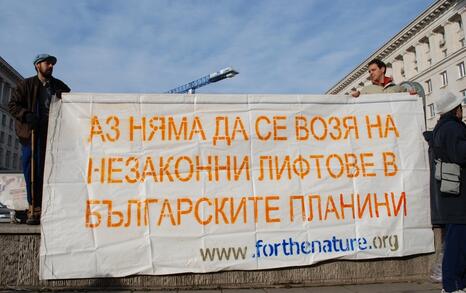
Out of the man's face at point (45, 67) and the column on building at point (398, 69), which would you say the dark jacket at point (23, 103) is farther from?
the column on building at point (398, 69)

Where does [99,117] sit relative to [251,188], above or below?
above

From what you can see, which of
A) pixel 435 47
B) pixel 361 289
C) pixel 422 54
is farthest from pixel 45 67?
pixel 422 54

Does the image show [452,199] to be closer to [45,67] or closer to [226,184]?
[226,184]

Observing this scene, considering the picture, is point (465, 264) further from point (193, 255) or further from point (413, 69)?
point (413, 69)

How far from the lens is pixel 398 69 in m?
59.3

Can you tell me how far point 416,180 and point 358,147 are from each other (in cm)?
73

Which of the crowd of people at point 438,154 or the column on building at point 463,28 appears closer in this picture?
the crowd of people at point 438,154

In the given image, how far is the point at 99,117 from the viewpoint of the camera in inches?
176

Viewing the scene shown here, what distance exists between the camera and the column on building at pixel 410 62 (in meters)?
55.0

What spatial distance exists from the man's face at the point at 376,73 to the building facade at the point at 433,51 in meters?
37.6

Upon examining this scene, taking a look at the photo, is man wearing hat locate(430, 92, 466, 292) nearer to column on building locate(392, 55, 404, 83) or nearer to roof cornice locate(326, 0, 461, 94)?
roof cornice locate(326, 0, 461, 94)

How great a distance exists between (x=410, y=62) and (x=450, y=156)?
188ft

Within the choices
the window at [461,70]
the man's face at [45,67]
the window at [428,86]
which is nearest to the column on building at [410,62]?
the window at [428,86]

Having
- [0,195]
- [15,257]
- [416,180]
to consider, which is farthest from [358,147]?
[0,195]
